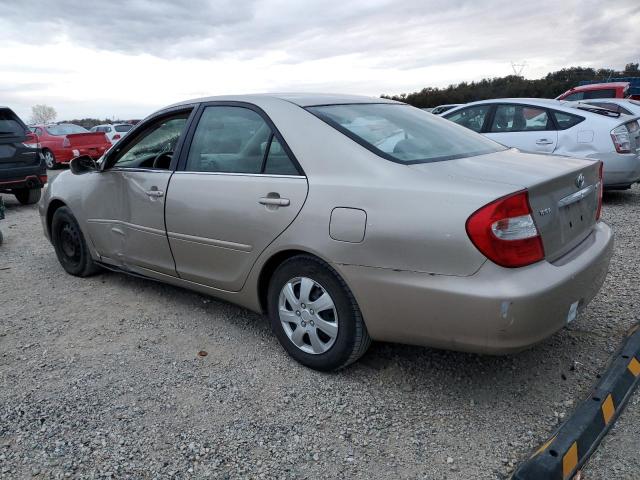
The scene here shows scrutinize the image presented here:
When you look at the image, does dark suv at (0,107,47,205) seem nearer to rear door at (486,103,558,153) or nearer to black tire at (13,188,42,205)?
black tire at (13,188,42,205)

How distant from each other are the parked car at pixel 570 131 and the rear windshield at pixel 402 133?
3.89m

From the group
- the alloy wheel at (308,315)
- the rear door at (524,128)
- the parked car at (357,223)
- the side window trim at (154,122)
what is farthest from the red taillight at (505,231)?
the rear door at (524,128)

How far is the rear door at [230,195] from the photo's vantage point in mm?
2965

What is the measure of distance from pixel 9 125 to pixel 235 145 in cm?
654

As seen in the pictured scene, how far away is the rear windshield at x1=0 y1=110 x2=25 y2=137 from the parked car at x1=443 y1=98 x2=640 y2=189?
6869mm

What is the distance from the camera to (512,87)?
1491 inches

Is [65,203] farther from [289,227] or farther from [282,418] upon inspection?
[282,418]

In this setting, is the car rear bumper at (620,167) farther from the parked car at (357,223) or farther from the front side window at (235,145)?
the front side window at (235,145)

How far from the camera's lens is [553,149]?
7.04 metres

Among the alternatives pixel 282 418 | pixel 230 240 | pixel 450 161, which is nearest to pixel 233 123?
pixel 230 240

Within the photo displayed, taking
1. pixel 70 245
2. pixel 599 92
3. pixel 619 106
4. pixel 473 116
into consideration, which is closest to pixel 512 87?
pixel 599 92

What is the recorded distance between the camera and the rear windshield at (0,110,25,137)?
8164 mm

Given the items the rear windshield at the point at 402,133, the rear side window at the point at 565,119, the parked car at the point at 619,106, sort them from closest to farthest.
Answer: the rear windshield at the point at 402,133
the rear side window at the point at 565,119
the parked car at the point at 619,106

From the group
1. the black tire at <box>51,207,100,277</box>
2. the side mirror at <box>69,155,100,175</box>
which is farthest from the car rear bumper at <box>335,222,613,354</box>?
the black tire at <box>51,207,100,277</box>
